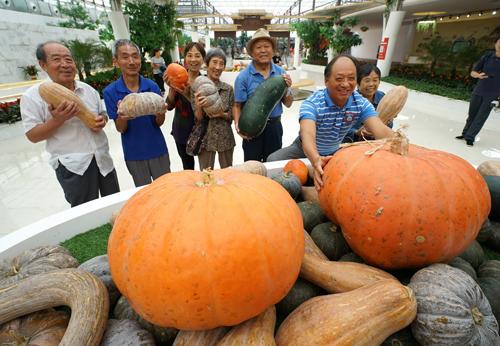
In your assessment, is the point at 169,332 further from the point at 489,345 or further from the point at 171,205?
the point at 489,345

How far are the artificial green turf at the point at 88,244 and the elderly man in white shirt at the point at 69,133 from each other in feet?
2.64

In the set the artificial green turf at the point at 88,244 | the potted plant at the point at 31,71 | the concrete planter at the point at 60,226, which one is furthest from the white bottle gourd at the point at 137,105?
the potted plant at the point at 31,71

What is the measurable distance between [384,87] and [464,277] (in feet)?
47.3

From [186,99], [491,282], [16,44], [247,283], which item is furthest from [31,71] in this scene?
[491,282]

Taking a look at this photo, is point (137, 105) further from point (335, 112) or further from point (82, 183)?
point (335, 112)

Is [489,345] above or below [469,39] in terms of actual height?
below

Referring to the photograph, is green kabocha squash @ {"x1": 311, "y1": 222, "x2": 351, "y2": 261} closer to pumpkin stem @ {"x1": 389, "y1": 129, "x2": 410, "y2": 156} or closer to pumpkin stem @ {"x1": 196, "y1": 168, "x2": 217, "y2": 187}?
pumpkin stem @ {"x1": 389, "y1": 129, "x2": 410, "y2": 156}

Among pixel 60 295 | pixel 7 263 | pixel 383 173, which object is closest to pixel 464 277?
pixel 383 173

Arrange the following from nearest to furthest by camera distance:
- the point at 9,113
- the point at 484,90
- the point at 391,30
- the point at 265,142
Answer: the point at 265,142 < the point at 484,90 < the point at 9,113 < the point at 391,30

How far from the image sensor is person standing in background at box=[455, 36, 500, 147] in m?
5.71

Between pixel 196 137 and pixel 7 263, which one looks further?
pixel 196 137

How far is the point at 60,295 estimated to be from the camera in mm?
1068

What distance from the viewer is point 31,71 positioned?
15156 mm

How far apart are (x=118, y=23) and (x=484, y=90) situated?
12.9m
